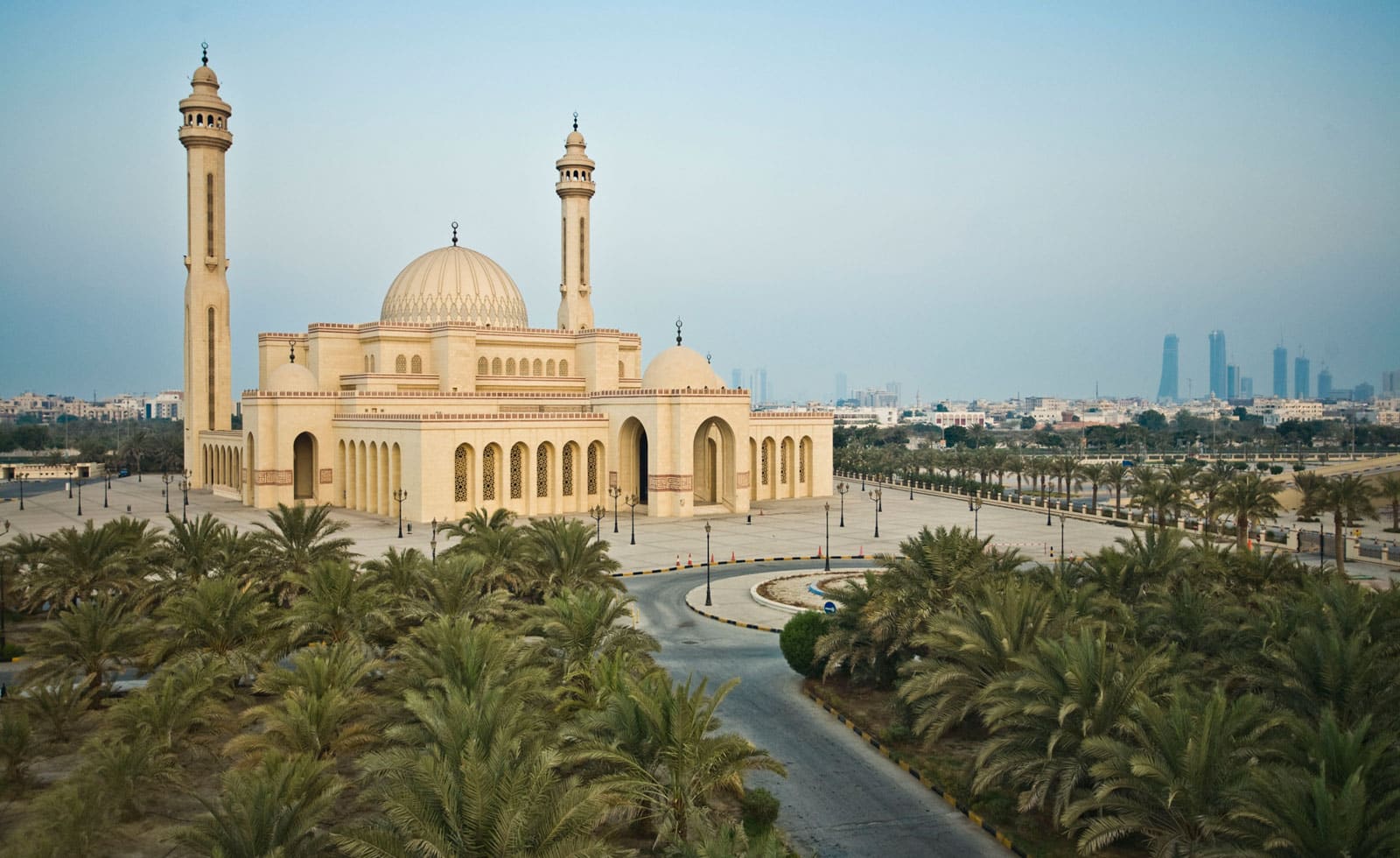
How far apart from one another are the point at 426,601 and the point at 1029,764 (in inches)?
447


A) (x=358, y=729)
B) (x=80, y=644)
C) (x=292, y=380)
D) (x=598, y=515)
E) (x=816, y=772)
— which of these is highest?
(x=292, y=380)

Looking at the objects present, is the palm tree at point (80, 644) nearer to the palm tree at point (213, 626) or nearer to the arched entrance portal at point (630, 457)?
the palm tree at point (213, 626)

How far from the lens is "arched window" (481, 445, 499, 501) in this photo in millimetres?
45594

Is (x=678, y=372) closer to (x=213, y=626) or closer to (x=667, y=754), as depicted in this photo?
(x=213, y=626)

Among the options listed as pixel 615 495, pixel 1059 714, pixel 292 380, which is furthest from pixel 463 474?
pixel 1059 714

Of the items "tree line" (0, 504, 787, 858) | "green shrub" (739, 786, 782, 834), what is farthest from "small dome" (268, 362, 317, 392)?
"green shrub" (739, 786, 782, 834)

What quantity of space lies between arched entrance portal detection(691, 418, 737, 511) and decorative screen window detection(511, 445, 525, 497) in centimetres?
849

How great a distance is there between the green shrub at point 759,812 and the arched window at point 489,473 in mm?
33250

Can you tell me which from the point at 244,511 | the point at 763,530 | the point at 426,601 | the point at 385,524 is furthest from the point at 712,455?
the point at 426,601

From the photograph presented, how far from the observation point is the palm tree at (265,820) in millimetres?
10094

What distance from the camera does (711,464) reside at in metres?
51.5

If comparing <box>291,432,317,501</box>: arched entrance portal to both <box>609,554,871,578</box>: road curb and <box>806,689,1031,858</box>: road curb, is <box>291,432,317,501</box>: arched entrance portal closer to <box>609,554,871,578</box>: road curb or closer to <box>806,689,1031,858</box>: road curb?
<box>609,554,871,578</box>: road curb

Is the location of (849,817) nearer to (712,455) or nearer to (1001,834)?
(1001,834)

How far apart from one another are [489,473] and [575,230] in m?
16.5
